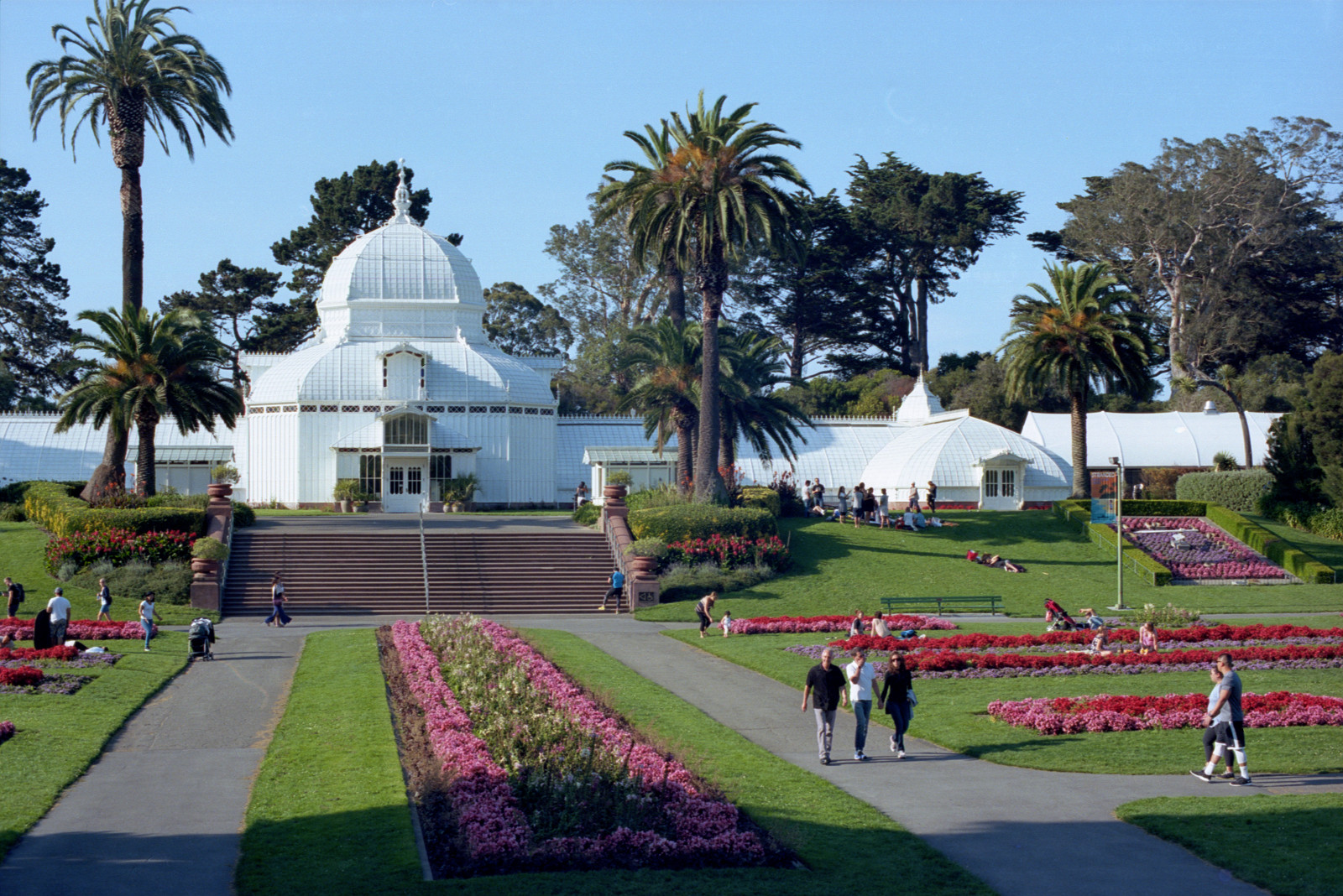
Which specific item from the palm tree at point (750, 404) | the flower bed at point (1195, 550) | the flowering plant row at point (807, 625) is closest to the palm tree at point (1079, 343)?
the flower bed at point (1195, 550)

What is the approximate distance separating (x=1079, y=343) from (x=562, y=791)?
39.2m

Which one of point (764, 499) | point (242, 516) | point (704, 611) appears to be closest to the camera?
point (704, 611)

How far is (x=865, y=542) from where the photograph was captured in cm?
4378

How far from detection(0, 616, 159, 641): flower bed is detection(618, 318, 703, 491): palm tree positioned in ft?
70.4

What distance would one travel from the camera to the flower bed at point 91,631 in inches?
1073

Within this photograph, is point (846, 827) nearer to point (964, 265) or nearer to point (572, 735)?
point (572, 735)

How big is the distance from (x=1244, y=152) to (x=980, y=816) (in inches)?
3122

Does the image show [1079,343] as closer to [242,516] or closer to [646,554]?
[646,554]

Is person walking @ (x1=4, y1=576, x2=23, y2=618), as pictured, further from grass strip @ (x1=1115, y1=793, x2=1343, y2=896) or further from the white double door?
grass strip @ (x1=1115, y1=793, x2=1343, y2=896)

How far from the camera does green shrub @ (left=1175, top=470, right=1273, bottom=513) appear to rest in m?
53.6

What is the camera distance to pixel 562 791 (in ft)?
44.2

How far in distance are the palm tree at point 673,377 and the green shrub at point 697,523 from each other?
17.6ft

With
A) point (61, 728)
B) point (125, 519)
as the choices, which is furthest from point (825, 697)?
point (125, 519)

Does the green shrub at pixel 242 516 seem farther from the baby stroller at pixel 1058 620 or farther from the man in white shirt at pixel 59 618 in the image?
the baby stroller at pixel 1058 620
